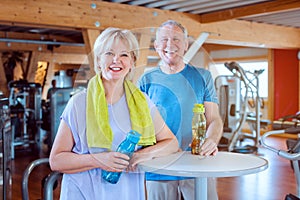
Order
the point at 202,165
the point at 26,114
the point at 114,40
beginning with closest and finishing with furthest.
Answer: the point at 114,40 → the point at 202,165 → the point at 26,114

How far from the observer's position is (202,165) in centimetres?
168

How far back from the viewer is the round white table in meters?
1.57

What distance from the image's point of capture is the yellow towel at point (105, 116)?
1.43 m

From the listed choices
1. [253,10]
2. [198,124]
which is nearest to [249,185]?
[253,10]

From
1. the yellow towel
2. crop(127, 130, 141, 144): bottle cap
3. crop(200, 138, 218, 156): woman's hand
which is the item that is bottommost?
crop(200, 138, 218, 156): woman's hand

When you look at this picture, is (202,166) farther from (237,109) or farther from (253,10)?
(237,109)

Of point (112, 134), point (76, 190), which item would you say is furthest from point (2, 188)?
point (112, 134)

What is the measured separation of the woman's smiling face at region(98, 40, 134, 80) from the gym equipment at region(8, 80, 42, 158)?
6377 mm

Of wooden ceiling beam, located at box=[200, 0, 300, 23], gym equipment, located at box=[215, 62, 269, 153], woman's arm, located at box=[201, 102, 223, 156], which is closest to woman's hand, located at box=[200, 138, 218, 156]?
woman's arm, located at box=[201, 102, 223, 156]

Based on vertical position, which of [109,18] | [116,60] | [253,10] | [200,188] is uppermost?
[253,10]

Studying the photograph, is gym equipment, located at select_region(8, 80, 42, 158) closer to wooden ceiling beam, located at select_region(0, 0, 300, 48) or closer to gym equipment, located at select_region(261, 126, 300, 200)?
wooden ceiling beam, located at select_region(0, 0, 300, 48)

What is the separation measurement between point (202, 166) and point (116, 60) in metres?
0.58

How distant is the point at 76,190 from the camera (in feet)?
4.97

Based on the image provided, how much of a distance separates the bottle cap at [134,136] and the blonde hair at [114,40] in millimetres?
255
